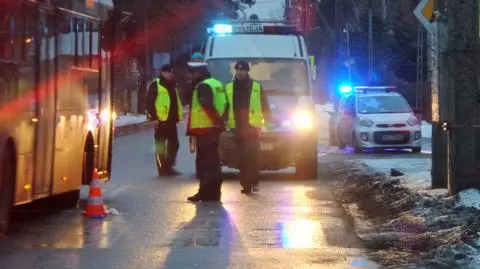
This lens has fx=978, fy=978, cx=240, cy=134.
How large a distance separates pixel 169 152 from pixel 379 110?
28.6 feet

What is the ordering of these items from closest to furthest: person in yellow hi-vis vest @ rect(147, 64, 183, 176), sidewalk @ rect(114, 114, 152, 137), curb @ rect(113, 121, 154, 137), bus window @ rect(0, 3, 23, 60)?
bus window @ rect(0, 3, 23, 60) → person in yellow hi-vis vest @ rect(147, 64, 183, 176) → curb @ rect(113, 121, 154, 137) → sidewalk @ rect(114, 114, 152, 137)

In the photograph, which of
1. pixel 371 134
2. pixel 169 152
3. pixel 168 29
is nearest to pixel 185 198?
pixel 169 152

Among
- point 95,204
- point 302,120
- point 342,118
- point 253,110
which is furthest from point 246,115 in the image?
point 342,118

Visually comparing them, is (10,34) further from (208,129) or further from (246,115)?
(246,115)

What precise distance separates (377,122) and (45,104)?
46.3 feet

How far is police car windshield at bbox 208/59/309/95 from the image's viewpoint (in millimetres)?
16859

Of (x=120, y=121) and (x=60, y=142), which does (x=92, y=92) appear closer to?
(x=60, y=142)

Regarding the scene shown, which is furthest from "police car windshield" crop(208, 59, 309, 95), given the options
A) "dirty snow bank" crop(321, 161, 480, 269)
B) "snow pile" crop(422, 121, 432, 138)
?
"snow pile" crop(422, 121, 432, 138)

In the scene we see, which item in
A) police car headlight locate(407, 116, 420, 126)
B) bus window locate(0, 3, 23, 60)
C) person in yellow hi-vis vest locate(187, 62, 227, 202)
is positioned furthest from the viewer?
police car headlight locate(407, 116, 420, 126)

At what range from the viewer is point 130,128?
4069 centimetres

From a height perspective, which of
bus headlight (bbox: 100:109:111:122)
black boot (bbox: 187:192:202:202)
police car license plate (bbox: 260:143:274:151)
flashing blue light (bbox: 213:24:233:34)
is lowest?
black boot (bbox: 187:192:202:202)

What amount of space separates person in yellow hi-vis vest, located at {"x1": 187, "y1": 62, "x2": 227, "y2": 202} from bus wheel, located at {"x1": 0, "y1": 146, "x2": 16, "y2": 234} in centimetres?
369

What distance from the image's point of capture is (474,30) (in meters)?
11.8

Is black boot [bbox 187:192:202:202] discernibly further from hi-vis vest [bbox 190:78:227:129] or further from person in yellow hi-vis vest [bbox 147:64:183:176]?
person in yellow hi-vis vest [bbox 147:64:183:176]
